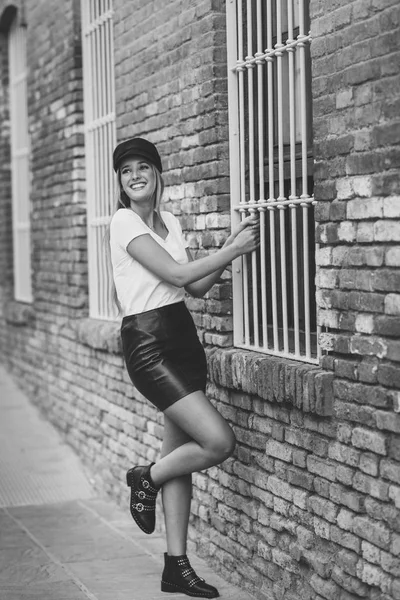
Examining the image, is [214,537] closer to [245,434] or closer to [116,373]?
[245,434]

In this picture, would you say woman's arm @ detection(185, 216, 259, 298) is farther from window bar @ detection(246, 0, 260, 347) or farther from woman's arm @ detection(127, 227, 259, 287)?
window bar @ detection(246, 0, 260, 347)

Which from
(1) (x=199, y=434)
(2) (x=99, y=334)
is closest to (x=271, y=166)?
(1) (x=199, y=434)

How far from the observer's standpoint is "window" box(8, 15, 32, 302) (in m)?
10.2

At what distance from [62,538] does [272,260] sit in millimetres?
2372

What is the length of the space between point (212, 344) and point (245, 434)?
23.1 inches

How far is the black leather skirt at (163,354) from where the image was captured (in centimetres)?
469

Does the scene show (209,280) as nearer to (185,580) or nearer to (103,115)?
(185,580)

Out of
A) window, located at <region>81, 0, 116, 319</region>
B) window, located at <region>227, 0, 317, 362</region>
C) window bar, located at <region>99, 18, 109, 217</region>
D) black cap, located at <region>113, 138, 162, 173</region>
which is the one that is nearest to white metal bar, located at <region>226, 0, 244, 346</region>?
A: window, located at <region>227, 0, 317, 362</region>

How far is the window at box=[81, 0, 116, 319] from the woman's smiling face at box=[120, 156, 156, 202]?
2438mm

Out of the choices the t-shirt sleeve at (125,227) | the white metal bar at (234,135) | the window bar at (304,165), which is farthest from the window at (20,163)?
the window bar at (304,165)

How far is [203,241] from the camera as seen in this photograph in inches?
215

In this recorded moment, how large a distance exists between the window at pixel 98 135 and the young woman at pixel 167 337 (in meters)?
2.45

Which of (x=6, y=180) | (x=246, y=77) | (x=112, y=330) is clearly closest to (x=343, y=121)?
(x=246, y=77)

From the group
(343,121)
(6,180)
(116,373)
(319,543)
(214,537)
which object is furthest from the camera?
(6,180)
